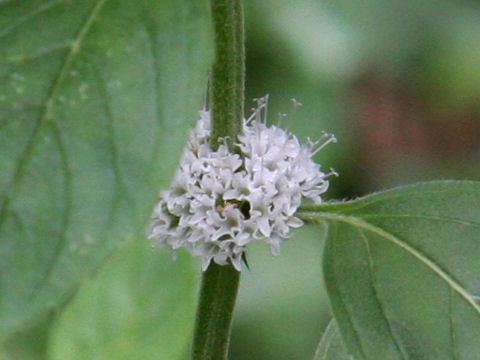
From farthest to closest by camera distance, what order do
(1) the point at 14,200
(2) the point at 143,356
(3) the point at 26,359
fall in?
(3) the point at 26,359
(2) the point at 143,356
(1) the point at 14,200

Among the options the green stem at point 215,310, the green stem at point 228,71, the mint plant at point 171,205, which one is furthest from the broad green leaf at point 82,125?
the green stem at point 215,310

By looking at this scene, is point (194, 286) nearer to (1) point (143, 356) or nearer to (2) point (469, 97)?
(1) point (143, 356)

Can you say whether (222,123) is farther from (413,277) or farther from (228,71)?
(413,277)

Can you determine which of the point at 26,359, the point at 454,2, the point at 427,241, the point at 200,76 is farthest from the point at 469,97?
the point at 200,76

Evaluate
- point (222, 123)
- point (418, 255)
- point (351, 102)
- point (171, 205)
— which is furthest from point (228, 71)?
point (351, 102)

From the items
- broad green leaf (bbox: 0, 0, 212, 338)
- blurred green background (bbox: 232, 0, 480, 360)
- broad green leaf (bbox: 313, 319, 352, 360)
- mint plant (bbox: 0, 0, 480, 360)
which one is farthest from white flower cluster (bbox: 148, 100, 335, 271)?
blurred green background (bbox: 232, 0, 480, 360)

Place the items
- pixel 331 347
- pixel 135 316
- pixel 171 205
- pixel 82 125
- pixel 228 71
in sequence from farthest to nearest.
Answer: pixel 135 316 → pixel 331 347 → pixel 171 205 → pixel 228 71 → pixel 82 125

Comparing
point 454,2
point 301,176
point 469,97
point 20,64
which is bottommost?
point 20,64

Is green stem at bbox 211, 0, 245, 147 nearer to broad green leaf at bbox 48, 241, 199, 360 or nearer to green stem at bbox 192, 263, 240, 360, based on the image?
green stem at bbox 192, 263, 240, 360
